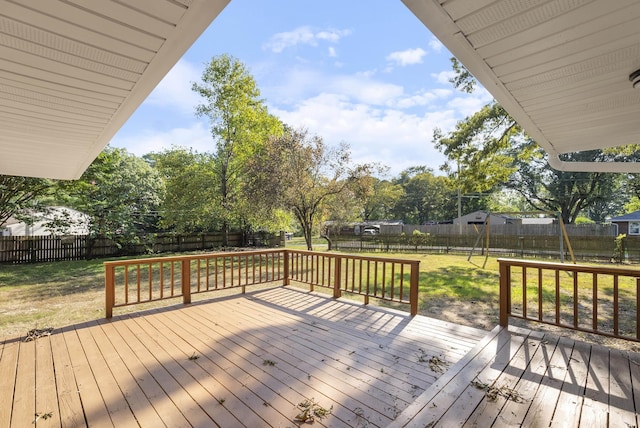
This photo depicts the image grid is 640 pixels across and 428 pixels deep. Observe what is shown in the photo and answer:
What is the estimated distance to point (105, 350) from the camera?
9.94 ft

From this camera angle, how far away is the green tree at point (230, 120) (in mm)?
14641

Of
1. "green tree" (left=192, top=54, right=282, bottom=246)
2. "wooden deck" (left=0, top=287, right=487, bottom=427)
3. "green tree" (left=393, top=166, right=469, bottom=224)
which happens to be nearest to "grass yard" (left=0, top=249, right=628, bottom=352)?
"wooden deck" (left=0, top=287, right=487, bottom=427)

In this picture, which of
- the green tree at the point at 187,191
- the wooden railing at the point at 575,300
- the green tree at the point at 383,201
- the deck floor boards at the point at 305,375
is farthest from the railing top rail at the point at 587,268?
the green tree at the point at 383,201

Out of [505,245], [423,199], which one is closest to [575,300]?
[505,245]

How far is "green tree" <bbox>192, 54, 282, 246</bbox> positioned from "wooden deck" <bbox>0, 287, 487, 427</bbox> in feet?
36.8

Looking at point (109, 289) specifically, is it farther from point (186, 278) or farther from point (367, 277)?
point (367, 277)

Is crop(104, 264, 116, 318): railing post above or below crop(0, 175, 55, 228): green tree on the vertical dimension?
below

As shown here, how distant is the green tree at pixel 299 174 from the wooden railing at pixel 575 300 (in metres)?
6.68

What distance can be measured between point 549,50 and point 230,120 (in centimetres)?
1472

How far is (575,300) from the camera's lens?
2.96m

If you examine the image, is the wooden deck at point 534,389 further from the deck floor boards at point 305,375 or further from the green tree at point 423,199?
the green tree at point 423,199

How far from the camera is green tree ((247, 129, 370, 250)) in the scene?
11088 millimetres

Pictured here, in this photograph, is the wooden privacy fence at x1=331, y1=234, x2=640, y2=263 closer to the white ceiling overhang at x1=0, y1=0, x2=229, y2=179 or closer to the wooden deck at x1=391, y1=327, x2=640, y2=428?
the wooden deck at x1=391, y1=327, x2=640, y2=428

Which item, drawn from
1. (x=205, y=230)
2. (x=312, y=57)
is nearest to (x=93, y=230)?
(x=205, y=230)
